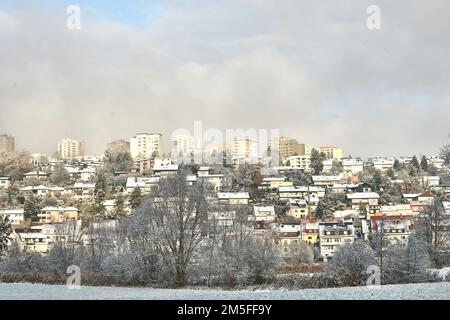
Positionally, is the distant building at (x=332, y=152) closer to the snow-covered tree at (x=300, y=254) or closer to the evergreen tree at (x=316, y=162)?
the evergreen tree at (x=316, y=162)

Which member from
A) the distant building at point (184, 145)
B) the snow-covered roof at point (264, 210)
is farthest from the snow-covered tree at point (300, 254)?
the distant building at point (184, 145)

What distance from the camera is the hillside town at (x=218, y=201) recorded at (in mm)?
27641

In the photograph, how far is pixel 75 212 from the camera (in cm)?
6078

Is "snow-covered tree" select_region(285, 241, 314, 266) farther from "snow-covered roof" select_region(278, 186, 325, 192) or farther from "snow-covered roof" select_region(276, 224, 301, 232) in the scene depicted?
"snow-covered roof" select_region(278, 186, 325, 192)

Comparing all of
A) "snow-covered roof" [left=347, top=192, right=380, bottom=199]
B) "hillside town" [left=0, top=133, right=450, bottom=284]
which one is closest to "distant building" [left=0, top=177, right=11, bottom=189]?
"hillside town" [left=0, top=133, right=450, bottom=284]

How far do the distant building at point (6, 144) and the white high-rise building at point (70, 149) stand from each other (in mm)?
14678

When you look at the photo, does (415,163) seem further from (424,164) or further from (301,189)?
(301,189)

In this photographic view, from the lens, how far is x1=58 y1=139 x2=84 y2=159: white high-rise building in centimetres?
11162
